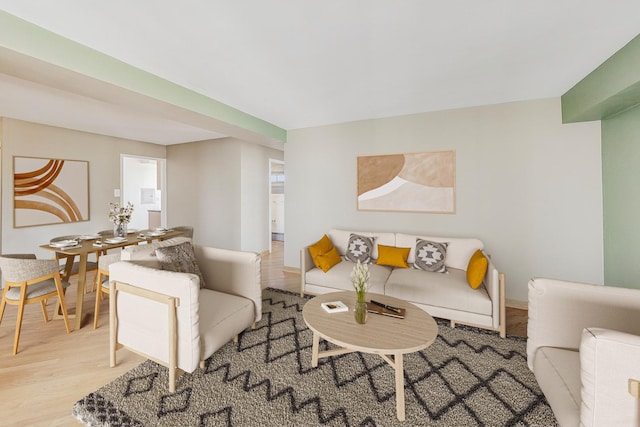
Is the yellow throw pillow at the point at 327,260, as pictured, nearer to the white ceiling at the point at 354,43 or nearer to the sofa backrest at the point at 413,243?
the sofa backrest at the point at 413,243

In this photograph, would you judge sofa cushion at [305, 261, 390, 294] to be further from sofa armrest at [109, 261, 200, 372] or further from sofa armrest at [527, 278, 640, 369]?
sofa armrest at [109, 261, 200, 372]

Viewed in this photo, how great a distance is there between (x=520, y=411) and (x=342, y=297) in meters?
1.31

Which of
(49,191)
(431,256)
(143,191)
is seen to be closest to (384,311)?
(431,256)

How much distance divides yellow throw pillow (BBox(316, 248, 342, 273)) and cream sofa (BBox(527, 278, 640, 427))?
6.30 ft

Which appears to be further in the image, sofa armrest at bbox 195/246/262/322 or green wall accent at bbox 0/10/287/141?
sofa armrest at bbox 195/246/262/322

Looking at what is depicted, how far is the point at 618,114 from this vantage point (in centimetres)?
245

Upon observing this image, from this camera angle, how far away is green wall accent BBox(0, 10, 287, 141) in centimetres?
161

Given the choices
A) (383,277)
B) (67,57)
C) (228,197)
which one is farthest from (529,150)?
(228,197)

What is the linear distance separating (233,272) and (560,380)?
234cm

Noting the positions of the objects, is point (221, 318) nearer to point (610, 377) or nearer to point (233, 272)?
point (233, 272)

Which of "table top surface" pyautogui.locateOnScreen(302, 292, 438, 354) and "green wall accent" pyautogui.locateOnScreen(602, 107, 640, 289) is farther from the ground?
"green wall accent" pyautogui.locateOnScreen(602, 107, 640, 289)

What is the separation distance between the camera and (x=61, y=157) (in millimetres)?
4078

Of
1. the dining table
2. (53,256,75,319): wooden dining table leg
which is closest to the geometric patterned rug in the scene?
the dining table

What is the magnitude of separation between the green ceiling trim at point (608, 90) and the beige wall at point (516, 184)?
25cm
